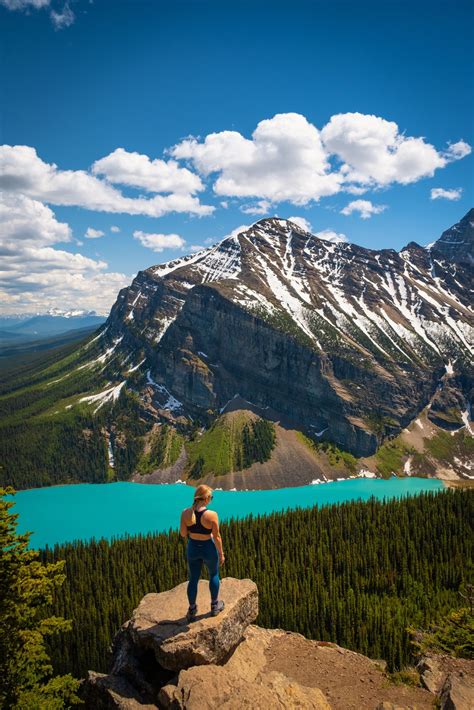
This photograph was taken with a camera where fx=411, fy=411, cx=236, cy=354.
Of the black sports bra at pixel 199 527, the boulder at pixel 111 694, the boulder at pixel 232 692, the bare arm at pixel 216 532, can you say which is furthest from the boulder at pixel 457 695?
the boulder at pixel 111 694

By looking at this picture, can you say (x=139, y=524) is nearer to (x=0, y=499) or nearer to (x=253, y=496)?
(x=253, y=496)

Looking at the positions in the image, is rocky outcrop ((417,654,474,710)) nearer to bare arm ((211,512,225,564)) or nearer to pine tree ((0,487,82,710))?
bare arm ((211,512,225,564))

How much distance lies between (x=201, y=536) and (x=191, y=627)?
3788 mm

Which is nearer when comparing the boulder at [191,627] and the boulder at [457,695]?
the boulder at [457,695]

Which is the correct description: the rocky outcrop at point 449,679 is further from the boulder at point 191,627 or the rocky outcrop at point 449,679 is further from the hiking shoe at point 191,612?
the hiking shoe at point 191,612

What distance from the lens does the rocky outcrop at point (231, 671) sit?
14172mm

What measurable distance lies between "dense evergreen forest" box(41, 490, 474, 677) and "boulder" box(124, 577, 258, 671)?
1835 inches

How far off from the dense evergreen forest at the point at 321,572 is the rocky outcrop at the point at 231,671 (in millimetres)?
42274

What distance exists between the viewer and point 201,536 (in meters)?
15.5

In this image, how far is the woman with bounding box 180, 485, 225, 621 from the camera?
1534 centimetres

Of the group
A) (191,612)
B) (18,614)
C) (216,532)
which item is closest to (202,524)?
(216,532)

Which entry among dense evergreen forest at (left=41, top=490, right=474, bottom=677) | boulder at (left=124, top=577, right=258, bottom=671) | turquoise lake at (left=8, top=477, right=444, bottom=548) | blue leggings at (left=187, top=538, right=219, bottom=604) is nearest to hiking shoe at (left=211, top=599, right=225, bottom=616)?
boulder at (left=124, top=577, right=258, bottom=671)

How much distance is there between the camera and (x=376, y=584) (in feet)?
276

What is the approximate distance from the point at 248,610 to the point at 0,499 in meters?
11.7
